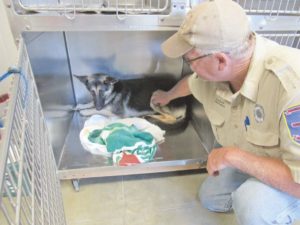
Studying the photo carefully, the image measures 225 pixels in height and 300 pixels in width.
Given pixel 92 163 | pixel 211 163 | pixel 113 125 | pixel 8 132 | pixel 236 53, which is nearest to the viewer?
pixel 8 132

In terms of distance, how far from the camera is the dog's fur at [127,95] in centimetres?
148

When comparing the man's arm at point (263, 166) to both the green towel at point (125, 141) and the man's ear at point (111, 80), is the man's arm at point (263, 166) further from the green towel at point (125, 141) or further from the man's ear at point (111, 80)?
the man's ear at point (111, 80)

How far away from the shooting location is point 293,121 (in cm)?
57

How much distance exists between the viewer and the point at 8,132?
0.45 m

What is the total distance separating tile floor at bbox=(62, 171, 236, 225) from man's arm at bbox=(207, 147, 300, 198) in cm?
41

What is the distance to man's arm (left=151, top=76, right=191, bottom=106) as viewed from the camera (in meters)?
1.11

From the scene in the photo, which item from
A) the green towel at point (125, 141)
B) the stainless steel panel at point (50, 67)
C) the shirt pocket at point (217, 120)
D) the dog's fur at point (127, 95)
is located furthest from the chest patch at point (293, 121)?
the dog's fur at point (127, 95)

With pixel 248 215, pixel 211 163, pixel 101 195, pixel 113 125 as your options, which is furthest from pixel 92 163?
pixel 248 215

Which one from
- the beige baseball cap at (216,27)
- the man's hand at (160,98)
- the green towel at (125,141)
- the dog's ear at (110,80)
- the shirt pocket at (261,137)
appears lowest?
the green towel at (125,141)

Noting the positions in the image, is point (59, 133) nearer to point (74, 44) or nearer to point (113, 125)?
point (113, 125)

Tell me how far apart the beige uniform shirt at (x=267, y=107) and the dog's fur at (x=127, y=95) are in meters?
0.65

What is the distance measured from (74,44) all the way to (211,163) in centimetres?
101

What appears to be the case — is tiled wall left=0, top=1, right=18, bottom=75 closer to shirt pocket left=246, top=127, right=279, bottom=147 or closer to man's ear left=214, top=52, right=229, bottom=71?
man's ear left=214, top=52, right=229, bottom=71

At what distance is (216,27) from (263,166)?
0.38 metres
